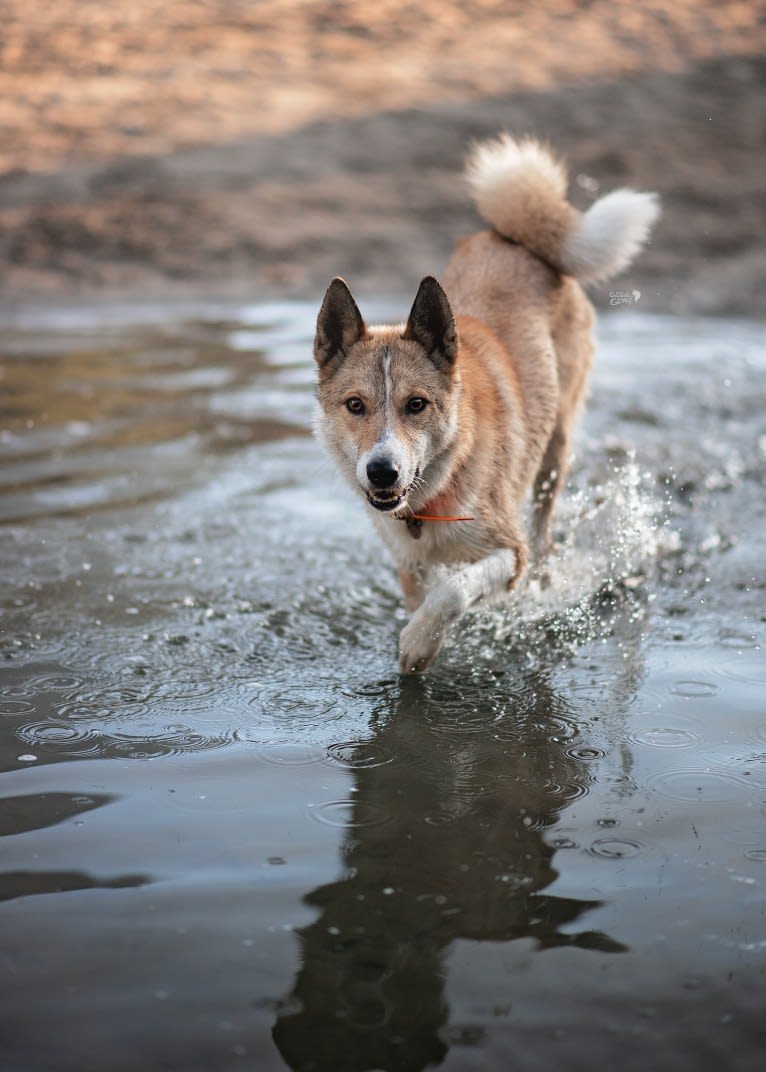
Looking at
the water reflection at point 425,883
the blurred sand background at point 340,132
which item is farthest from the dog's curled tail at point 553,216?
the blurred sand background at point 340,132

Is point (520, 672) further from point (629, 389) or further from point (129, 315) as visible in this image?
point (129, 315)

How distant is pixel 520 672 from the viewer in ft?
11.7

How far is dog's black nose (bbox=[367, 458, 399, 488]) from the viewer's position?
3145mm

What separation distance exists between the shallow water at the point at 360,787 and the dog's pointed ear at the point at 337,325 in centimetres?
95

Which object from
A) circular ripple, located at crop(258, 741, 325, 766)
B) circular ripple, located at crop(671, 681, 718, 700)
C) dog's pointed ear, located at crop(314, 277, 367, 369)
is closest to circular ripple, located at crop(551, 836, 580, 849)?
circular ripple, located at crop(258, 741, 325, 766)

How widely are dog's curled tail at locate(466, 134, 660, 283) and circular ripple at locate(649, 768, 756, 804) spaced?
8.08 ft

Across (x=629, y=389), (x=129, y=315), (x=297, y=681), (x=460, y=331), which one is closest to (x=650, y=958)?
(x=297, y=681)

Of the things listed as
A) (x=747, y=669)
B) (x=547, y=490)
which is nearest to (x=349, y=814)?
(x=747, y=669)

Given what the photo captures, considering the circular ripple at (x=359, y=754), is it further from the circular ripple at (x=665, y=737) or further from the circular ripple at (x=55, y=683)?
the circular ripple at (x=55, y=683)

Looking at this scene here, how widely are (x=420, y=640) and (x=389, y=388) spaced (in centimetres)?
76

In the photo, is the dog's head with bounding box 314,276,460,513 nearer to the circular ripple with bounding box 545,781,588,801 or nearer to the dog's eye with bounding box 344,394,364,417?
the dog's eye with bounding box 344,394,364,417

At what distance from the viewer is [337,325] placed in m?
3.58

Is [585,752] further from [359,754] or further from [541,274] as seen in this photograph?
[541,274]

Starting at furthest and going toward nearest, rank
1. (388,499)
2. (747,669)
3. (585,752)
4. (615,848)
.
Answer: (747,669) → (388,499) → (585,752) → (615,848)
